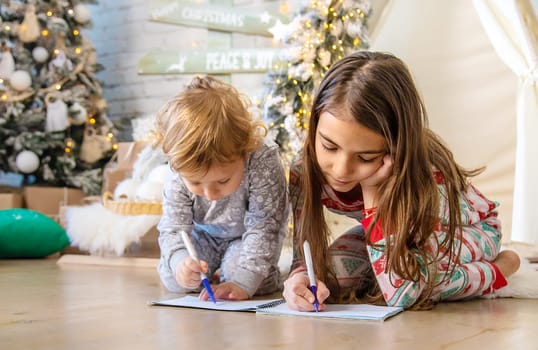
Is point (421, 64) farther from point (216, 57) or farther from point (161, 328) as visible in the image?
point (161, 328)

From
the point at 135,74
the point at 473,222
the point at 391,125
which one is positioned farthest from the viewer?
the point at 135,74

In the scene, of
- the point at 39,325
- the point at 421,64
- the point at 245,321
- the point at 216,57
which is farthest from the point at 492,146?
the point at 39,325

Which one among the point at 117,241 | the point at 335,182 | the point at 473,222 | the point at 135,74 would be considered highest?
the point at 135,74

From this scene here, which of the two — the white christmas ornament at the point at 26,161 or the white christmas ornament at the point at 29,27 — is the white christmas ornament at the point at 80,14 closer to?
the white christmas ornament at the point at 29,27

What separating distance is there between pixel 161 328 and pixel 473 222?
793 millimetres

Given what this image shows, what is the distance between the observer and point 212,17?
3.82m

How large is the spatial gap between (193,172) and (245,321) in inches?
12.5

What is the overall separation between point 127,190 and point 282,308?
160cm

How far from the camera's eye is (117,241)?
2.52 meters

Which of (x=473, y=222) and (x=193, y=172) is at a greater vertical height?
(x=193, y=172)

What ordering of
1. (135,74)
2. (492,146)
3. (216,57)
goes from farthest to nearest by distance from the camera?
(135,74), (216,57), (492,146)

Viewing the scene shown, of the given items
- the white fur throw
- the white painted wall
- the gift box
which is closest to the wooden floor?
the white fur throw

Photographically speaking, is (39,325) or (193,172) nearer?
(39,325)

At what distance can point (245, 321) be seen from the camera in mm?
1260
